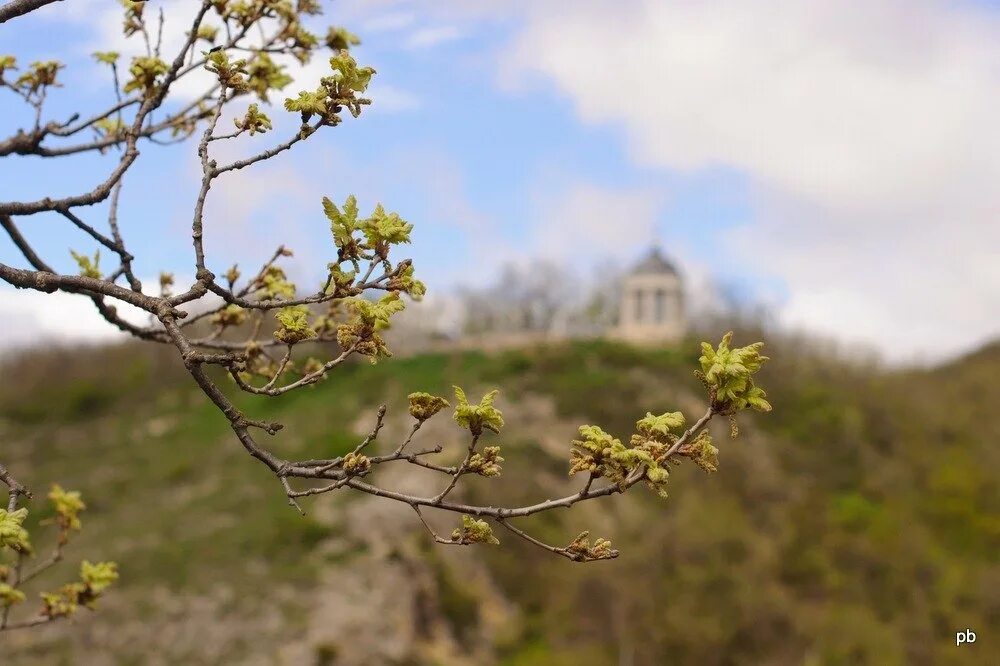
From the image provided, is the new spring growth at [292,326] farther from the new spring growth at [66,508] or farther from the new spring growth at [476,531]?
the new spring growth at [66,508]

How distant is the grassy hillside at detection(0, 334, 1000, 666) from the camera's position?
1595 cm

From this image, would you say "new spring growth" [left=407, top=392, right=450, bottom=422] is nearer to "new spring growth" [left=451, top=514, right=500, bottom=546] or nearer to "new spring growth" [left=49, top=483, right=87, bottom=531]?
"new spring growth" [left=451, top=514, right=500, bottom=546]

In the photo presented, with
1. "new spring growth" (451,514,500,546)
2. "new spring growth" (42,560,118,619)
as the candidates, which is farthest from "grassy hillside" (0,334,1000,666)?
"new spring growth" (451,514,500,546)

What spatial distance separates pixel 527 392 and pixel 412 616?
9.62 metres

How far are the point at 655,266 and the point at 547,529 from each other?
12.8 m

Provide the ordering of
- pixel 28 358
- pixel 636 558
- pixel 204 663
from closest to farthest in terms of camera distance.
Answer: pixel 204 663 → pixel 636 558 → pixel 28 358

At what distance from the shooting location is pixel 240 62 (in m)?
2.48

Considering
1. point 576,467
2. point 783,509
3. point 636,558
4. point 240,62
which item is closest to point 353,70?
point 240,62

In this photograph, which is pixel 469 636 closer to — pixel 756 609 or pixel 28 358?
pixel 756 609

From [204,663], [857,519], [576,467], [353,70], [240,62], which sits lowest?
[204,663]

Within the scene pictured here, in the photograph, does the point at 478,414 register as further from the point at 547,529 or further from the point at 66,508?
the point at 547,529

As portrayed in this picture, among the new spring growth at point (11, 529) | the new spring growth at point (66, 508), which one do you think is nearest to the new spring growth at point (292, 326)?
the new spring growth at point (11, 529)
